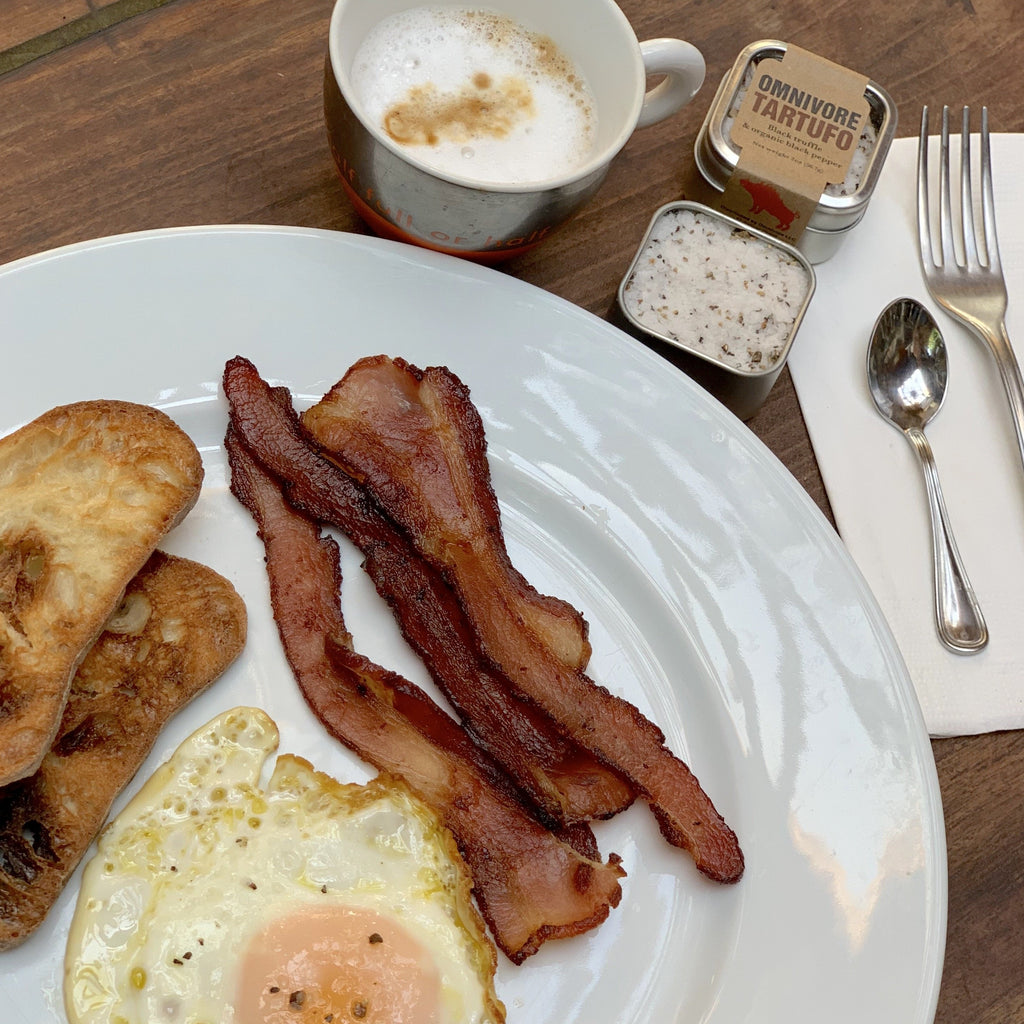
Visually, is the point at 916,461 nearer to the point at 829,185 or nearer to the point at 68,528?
the point at 829,185

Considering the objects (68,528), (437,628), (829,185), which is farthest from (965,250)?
(68,528)

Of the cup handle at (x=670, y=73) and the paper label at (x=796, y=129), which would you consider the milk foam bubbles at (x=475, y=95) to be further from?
the paper label at (x=796, y=129)

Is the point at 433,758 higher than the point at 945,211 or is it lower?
lower

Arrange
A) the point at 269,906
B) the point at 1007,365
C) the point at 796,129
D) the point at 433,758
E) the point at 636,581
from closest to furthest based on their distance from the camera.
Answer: the point at 269,906
the point at 433,758
the point at 636,581
the point at 796,129
the point at 1007,365

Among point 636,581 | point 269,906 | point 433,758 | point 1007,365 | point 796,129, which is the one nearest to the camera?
point 269,906

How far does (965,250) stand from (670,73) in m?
0.80

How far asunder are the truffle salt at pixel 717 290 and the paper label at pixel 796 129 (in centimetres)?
10

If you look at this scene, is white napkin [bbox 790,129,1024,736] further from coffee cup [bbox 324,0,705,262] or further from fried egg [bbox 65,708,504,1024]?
fried egg [bbox 65,708,504,1024]

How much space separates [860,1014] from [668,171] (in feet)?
5.22

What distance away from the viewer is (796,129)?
1.78 metres

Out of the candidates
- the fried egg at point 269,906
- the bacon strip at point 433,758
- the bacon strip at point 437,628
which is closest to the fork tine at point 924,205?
the bacon strip at point 437,628

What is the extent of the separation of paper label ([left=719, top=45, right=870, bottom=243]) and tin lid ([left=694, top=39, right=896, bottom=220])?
24 mm

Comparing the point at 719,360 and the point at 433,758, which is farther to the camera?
the point at 719,360

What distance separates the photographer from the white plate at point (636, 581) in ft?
4.85
